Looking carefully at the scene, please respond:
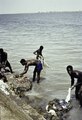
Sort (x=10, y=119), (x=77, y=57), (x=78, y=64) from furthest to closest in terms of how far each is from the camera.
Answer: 1. (x=77, y=57)
2. (x=78, y=64)
3. (x=10, y=119)

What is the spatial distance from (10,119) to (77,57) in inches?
830

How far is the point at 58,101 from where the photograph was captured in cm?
1045

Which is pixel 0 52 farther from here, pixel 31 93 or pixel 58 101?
pixel 58 101

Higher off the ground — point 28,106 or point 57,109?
point 28,106

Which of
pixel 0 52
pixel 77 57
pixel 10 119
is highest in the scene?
pixel 10 119

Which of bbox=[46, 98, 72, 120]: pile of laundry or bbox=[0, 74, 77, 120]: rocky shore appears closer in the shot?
bbox=[0, 74, 77, 120]: rocky shore

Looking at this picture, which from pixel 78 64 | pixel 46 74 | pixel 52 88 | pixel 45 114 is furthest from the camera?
pixel 78 64

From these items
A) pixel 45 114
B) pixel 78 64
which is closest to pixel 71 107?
pixel 45 114

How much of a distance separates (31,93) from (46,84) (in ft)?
6.38

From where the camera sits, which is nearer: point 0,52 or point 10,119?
point 10,119

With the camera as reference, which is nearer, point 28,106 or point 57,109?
point 28,106

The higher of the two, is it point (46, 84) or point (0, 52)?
point (0, 52)

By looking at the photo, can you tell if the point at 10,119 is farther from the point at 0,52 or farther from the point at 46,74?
the point at 46,74

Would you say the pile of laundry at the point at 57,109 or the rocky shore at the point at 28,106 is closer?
the rocky shore at the point at 28,106
